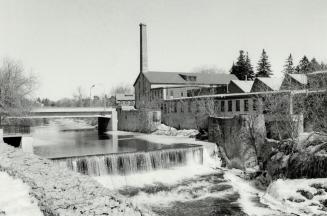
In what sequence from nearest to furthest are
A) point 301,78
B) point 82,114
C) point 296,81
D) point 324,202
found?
1. point 324,202
2. point 296,81
3. point 301,78
4. point 82,114

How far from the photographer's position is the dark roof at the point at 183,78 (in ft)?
214

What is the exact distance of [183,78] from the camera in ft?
224

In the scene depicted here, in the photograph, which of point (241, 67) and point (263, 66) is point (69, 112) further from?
point (263, 66)

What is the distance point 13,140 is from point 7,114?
35.9ft

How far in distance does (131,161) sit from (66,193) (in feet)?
63.4

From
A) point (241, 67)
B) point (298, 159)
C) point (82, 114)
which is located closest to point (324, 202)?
point (298, 159)

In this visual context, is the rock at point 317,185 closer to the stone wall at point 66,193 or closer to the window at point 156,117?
the stone wall at point 66,193

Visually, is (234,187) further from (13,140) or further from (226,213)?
(13,140)

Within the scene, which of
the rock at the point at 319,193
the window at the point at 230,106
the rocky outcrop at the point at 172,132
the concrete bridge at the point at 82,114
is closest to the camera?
the rock at the point at 319,193

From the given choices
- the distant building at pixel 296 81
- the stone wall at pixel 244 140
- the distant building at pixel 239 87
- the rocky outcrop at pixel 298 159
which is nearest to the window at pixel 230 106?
the distant building at pixel 296 81

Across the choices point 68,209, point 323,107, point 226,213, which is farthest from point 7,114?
point 68,209

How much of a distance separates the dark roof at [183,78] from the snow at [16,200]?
52757mm

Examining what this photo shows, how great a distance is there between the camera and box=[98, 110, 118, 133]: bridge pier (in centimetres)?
5941

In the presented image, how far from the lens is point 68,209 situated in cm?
766
